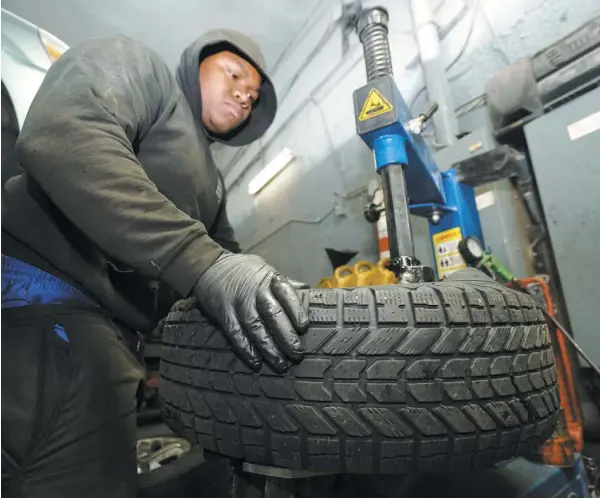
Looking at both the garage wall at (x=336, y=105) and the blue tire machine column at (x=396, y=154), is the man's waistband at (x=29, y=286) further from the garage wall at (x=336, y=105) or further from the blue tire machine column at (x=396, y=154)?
the garage wall at (x=336, y=105)

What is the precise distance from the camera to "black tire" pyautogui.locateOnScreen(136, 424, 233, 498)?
828 millimetres

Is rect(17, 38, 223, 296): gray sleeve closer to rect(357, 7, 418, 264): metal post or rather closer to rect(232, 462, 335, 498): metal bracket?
rect(232, 462, 335, 498): metal bracket

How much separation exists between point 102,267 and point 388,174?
65cm

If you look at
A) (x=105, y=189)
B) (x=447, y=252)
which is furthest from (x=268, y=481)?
(x=447, y=252)

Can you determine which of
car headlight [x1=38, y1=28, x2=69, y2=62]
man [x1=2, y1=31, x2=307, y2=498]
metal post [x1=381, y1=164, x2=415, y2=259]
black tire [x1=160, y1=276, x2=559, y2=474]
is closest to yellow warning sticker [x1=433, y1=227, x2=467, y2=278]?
metal post [x1=381, y1=164, x2=415, y2=259]

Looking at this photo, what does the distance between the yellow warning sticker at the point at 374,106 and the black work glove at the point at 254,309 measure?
0.46 meters

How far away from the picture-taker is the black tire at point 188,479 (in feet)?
2.72

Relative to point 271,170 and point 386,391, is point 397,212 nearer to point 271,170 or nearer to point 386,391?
point 386,391

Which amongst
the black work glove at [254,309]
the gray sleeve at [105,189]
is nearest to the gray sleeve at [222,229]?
the gray sleeve at [105,189]

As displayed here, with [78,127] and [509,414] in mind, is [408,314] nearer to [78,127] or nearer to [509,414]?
[509,414]

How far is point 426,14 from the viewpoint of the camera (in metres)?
1.54

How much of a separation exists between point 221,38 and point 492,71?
3.40ft

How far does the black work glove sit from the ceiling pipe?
117 centimetres

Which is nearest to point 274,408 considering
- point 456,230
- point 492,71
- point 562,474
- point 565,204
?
point 562,474
